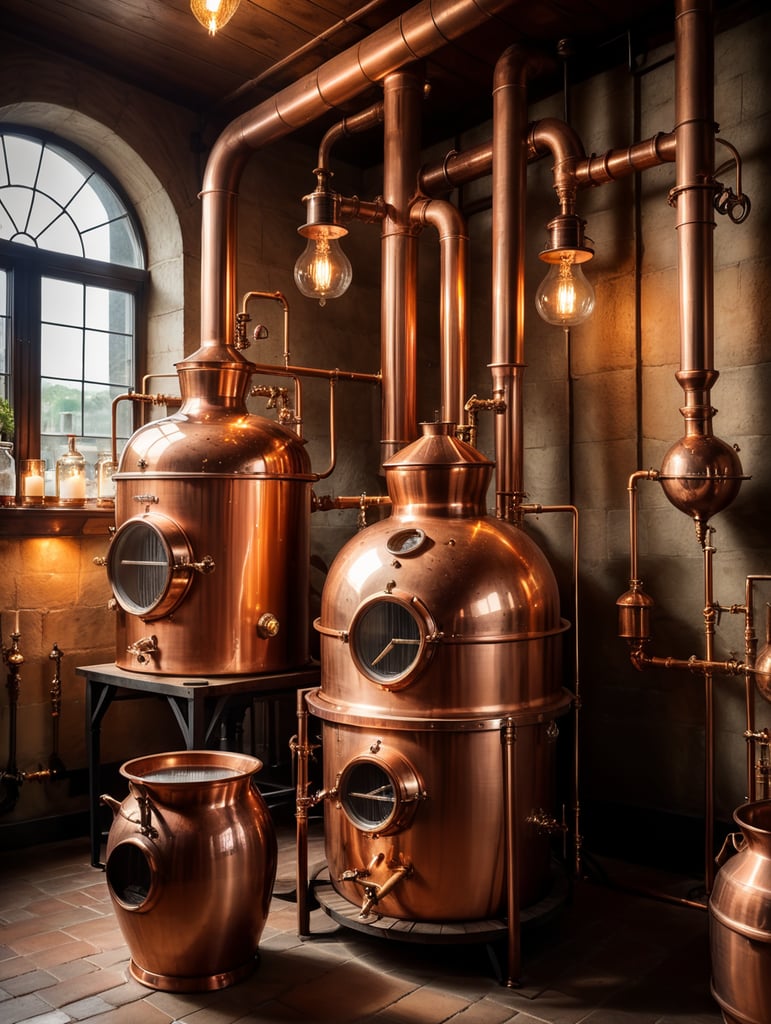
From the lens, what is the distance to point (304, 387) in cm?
671

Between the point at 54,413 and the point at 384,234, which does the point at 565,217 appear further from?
the point at 54,413

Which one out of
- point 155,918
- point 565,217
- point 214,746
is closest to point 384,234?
point 565,217

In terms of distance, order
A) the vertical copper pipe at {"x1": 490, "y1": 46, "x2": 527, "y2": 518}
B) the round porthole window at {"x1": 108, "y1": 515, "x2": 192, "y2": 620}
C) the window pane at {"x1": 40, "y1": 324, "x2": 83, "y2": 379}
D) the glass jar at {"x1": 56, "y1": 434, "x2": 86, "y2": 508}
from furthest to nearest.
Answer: the window pane at {"x1": 40, "y1": 324, "x2": 83, "y2": 379} → the glass jar at {"x1": 56, "y1": 434, "x2": 86, "y2": 508} → the vertical copper pipe at {"x1": 490, "y1": 46, "x2": 527, "y2": 518} → the round porthole window at {"x1": 108, "y1": 515, "x2": 192, "y2": 620}

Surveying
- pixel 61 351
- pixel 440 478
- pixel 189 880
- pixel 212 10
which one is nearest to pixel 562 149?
pixel 440 478

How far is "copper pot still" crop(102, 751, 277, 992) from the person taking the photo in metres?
3.64

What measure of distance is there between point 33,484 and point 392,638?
2641 mm

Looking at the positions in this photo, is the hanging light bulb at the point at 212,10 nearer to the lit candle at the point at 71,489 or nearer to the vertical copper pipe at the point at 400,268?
the vertical copper pipe at the point at 400,268

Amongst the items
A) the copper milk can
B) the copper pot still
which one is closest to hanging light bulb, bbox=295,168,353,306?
the copper pot still

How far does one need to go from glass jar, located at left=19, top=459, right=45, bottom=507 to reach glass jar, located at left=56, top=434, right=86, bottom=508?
12 centimetres

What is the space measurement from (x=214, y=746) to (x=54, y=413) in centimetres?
238

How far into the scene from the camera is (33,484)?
5465mm

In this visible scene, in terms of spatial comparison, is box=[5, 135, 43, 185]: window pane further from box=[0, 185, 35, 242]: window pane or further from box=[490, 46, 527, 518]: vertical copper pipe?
box=[490, 46, 527, 518]: vertical copper pipe

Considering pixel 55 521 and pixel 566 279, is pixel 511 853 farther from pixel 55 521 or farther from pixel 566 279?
pixel 55 521

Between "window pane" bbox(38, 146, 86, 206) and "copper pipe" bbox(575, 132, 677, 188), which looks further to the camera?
"window pane" bbox(38, 146, 86, 206)
